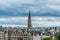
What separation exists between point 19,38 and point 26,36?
126 cm

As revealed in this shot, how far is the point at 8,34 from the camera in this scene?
172 ft

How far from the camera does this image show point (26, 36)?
5328cm

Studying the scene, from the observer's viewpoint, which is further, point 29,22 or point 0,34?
point 29,22

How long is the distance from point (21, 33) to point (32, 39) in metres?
2.49

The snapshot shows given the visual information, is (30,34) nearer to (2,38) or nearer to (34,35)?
(34,35)

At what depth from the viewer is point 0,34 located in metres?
51.7

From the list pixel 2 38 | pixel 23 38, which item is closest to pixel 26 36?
pixel 23 38

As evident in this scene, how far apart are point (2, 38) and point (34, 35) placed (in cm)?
561

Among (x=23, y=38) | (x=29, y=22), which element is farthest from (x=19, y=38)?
(x=29, y=22)

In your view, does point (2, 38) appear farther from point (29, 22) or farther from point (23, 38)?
point (29, 22)

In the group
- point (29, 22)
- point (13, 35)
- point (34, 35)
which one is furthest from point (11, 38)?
point (29, 22)

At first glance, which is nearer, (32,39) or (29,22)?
(32,39)

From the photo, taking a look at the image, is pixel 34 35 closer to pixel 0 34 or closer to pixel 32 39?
pixel 32 39

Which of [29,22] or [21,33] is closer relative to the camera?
[21,33]
